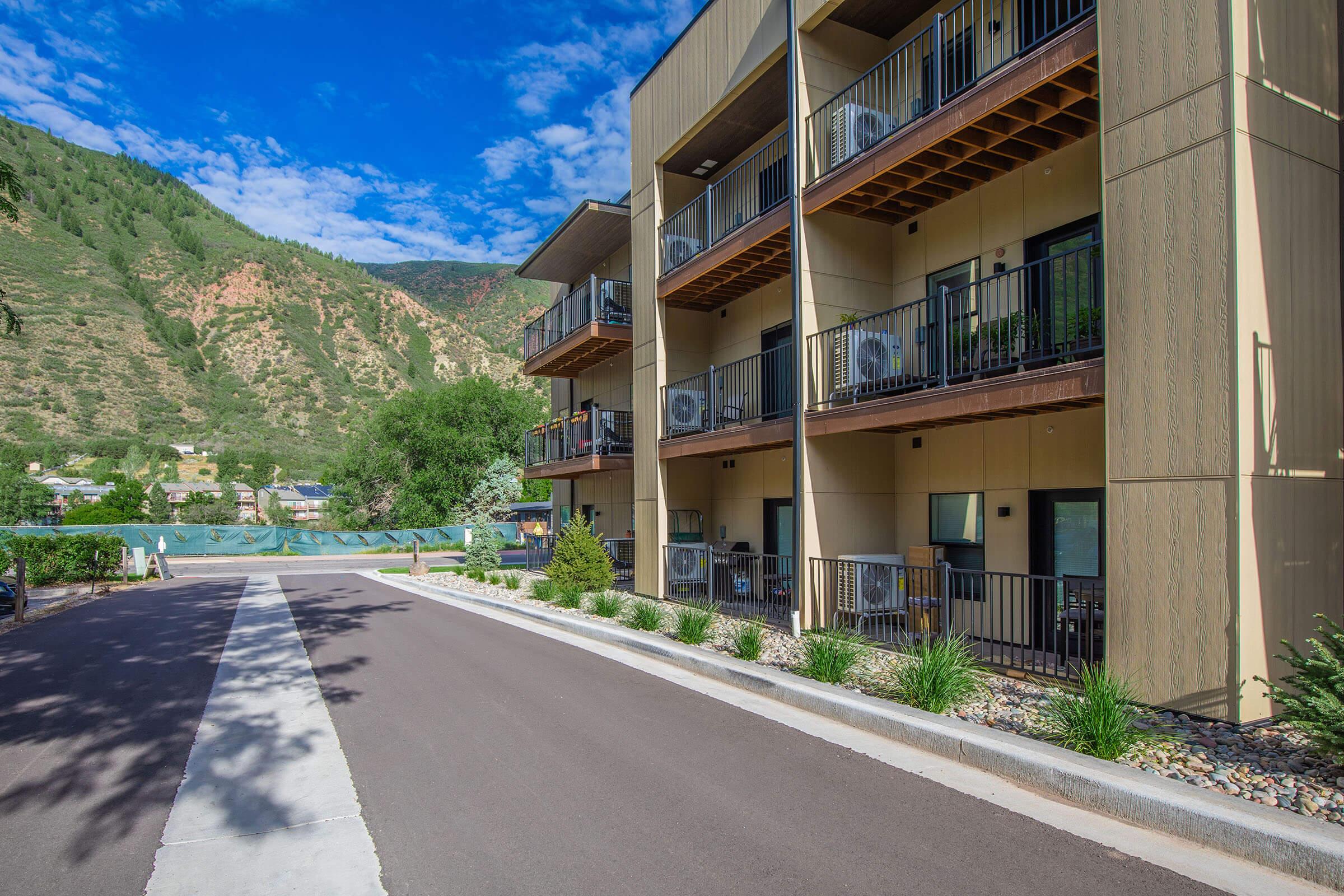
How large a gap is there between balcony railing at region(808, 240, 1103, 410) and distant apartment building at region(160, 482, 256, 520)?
62884mm

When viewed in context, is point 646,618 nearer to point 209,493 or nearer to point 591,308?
point 591,308

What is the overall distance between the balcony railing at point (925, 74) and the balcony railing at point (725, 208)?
8.64 feet

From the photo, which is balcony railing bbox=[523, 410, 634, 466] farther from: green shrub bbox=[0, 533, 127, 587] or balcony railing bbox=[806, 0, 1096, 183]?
green shrub bbox=[0, 533, 127, 587]

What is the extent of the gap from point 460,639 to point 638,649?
3.04 meters

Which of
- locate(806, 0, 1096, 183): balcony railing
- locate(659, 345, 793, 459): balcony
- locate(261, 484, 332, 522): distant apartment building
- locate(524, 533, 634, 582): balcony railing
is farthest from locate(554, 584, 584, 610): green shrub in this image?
locate(261, 484, 332, 522): distant apartment building

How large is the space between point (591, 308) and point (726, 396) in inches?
225

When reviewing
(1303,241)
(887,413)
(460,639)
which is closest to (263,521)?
(460,639)

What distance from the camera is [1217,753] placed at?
5.34 meters

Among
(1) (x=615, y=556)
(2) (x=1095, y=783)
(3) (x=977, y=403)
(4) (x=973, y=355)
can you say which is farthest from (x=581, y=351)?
(2) (x=1095, y=783)

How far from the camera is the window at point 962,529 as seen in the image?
1046 centimetres

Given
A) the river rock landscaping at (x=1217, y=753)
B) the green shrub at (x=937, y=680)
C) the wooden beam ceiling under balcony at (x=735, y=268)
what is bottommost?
the river rock landscaping at (x=1217, y=753)

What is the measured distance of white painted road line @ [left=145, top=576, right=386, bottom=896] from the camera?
13.0ft

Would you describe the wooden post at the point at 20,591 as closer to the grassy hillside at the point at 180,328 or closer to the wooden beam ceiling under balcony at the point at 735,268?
the wooden beam ceiling under balcony at the point at 735,268

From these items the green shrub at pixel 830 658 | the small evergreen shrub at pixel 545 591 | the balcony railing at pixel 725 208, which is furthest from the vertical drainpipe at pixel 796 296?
the small evergreen shrub at pixel 545 591
